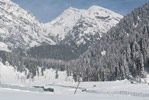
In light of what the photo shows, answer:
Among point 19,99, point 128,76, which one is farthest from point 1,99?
point 128,76

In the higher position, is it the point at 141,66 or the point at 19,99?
the point at 141,66

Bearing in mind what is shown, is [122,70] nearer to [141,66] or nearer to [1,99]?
[141,66]

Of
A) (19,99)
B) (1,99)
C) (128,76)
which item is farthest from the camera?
(128,76)

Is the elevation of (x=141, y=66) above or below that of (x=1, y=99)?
above

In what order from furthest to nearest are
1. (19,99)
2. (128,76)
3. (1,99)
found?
(128,76), (19,99), (1,99)

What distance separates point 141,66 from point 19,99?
502 feet

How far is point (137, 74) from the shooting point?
7623 inches

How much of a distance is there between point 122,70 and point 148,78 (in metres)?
19.3

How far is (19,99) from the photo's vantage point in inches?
2110

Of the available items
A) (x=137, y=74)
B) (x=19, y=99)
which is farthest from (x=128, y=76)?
(x=19, y=99)

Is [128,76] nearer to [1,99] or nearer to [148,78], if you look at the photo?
[148,78]

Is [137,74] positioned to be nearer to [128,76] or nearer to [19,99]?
[128,76]

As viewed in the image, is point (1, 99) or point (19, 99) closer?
point (1, 99)

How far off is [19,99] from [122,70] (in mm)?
151478
